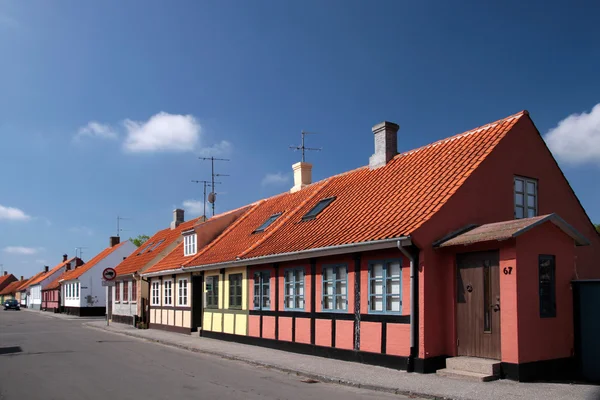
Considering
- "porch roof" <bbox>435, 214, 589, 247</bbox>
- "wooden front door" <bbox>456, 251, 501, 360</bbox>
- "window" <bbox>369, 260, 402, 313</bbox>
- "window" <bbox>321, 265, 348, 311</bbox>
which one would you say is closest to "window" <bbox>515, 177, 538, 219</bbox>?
"porch roof" <bbox>435, 214, 589, 247</bbox>

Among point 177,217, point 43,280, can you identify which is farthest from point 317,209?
point 43,280

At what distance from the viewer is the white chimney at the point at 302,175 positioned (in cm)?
2431

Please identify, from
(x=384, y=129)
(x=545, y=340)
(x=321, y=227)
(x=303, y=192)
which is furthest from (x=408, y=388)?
(x=303, y=192)

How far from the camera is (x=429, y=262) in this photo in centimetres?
1219

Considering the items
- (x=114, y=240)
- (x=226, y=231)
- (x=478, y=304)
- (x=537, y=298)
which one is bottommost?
(x=478, y=304)

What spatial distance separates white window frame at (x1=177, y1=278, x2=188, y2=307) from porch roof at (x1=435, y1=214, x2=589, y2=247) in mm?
14918

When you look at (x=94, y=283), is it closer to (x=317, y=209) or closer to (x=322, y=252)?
(x=317, y=209)

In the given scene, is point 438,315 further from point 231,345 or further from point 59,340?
point 59,340

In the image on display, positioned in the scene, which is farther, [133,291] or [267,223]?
[133,291]

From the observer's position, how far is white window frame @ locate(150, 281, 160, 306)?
28.8 metres

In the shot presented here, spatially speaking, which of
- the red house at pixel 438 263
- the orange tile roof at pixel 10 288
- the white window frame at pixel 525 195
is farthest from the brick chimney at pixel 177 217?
the orange tile roof at pixel 10 288

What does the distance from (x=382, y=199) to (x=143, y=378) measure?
23.6 feet

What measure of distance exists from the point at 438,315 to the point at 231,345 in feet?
28.0

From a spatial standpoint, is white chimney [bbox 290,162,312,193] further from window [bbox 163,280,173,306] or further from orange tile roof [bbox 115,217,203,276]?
orange tile roof [bbox 115,217,203,276]
